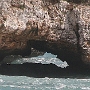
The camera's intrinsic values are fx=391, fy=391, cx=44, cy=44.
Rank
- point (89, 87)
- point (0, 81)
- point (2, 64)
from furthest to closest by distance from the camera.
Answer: point (2, 64) → point (0, 81) → point (89, 87)

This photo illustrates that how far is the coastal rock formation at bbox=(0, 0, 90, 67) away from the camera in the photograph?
33.2 m

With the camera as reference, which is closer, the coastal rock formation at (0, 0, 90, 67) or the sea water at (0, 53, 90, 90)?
the sea water at (0, 53, 90, 90)

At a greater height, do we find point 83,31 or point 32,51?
point 83,31

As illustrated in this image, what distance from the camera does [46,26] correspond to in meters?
34.9

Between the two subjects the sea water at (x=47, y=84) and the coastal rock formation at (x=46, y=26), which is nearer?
the sea water at (x=47, y=84)

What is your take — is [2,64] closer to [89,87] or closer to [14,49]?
[14,49]

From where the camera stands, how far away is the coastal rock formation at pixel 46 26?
109 ft

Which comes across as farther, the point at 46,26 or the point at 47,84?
the point at 46,26

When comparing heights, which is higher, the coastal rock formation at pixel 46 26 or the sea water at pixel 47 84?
the coastal rock formation at pixel 46 26

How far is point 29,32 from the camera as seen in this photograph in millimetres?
34406

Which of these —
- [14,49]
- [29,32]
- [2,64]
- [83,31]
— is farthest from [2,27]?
[2,64]

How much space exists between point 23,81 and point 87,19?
843 cm

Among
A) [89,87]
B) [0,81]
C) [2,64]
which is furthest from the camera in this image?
[2,64]

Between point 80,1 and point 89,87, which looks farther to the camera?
point 80,1
